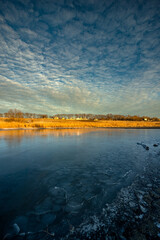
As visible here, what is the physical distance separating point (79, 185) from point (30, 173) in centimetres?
286

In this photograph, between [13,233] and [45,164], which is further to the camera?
[45,164]

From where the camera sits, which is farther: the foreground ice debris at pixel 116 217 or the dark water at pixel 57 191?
the dark water at pixel 57 191

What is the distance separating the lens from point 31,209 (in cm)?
322

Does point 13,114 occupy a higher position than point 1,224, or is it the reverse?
point 13,114

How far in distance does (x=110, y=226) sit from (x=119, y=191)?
161 centimetres

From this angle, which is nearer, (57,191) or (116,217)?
(116,217)

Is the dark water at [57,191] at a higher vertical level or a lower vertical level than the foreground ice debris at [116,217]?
lower

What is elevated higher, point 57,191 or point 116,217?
point 116,217

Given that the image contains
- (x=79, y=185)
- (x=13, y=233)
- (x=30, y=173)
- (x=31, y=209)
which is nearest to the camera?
(x=13, y=233)

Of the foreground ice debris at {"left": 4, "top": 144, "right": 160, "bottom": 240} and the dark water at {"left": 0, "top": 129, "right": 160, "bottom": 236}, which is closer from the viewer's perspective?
the foreground ice debris at {"left": 4, "top": 144, "right": 160, "bottom": 240}

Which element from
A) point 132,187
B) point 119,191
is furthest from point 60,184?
point 132,187

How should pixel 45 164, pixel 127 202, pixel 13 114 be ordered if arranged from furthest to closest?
pixel 13 114
pixel 45 164
pixel 127 202

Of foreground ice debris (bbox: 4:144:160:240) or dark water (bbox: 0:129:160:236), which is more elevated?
foreground ice debris (bbox: 4:144:160:240)

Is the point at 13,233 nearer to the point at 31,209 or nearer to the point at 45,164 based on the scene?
the point at 31,209
